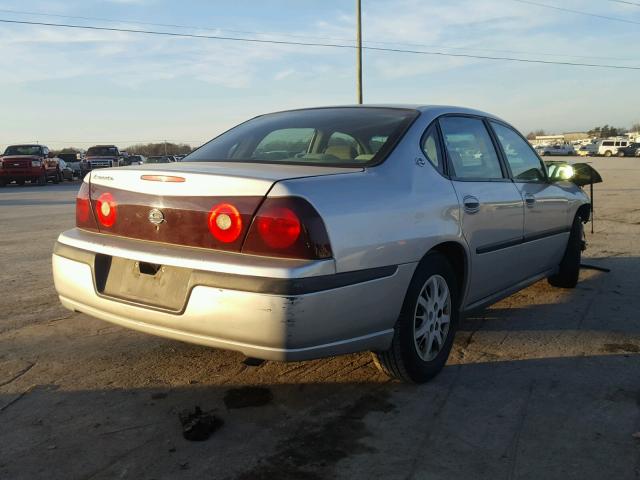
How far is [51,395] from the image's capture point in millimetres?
3238

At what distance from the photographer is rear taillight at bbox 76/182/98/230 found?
132 inches

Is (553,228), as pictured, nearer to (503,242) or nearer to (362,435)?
(503,242)

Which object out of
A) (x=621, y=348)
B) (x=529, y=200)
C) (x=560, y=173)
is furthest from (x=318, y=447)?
(x=560, y=173)

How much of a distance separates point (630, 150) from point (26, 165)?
62506 millimetres

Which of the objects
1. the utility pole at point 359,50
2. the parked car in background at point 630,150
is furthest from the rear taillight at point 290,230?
the parked car in background at point 630,150

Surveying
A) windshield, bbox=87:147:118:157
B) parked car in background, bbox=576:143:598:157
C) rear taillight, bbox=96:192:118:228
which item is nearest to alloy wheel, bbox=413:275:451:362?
rear taillight, bbox=96:192:118:228

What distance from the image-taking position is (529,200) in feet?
14.8

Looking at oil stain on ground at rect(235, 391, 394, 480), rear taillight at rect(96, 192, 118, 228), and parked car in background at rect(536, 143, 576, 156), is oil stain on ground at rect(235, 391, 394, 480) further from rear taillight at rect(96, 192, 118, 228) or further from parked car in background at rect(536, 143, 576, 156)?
parked car in background at rect(536, 143, 576, 156)

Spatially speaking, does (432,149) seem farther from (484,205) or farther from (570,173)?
(570,173)

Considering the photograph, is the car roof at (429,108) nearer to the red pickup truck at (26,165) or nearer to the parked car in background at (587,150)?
the red pickup truck at (26,165)

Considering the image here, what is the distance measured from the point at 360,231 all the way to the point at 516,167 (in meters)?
2.27

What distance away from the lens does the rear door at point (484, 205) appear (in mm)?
3711

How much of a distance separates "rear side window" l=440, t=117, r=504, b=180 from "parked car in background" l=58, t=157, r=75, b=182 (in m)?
26.9

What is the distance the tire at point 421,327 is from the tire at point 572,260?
2296mm
